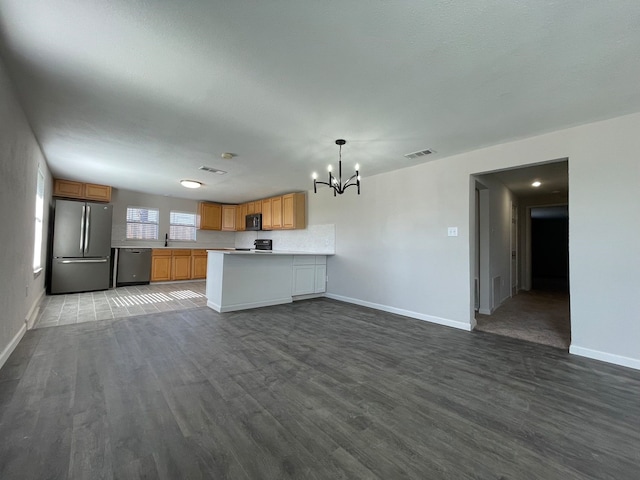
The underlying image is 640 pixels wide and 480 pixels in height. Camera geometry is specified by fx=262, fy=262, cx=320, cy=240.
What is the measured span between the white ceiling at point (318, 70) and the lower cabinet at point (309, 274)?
235 cm

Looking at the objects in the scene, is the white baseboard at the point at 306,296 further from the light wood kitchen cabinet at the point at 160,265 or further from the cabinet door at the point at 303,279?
the light wood kitchen cabinet at the point at 160,265

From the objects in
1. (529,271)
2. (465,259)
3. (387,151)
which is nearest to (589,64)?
(387,151)

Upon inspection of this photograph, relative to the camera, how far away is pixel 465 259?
3.49m

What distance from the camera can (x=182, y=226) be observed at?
7.71m

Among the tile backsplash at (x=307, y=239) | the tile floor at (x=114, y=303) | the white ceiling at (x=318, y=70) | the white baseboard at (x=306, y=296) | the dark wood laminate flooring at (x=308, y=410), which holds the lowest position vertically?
the dark wood laminate flooring at (x=308, y=410)

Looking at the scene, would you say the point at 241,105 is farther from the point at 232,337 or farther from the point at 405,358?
the point at 405,358

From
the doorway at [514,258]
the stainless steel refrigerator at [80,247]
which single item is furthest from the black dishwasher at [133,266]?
the doorway at [514,258]

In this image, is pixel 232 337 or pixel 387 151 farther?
pixel 387 151

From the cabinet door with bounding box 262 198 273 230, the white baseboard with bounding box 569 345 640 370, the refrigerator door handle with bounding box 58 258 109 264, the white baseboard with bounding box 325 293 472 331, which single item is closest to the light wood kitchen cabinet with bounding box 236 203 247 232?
the cabinet door with bounding box 262 198 273 230

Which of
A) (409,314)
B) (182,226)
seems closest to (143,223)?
(182,226)

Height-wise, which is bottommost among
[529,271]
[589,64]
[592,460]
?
[592,460]

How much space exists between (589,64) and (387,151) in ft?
6.33

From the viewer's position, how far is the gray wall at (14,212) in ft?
6.89

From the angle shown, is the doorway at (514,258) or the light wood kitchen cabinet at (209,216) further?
the light wood kitchen cabinet at (209,216)
